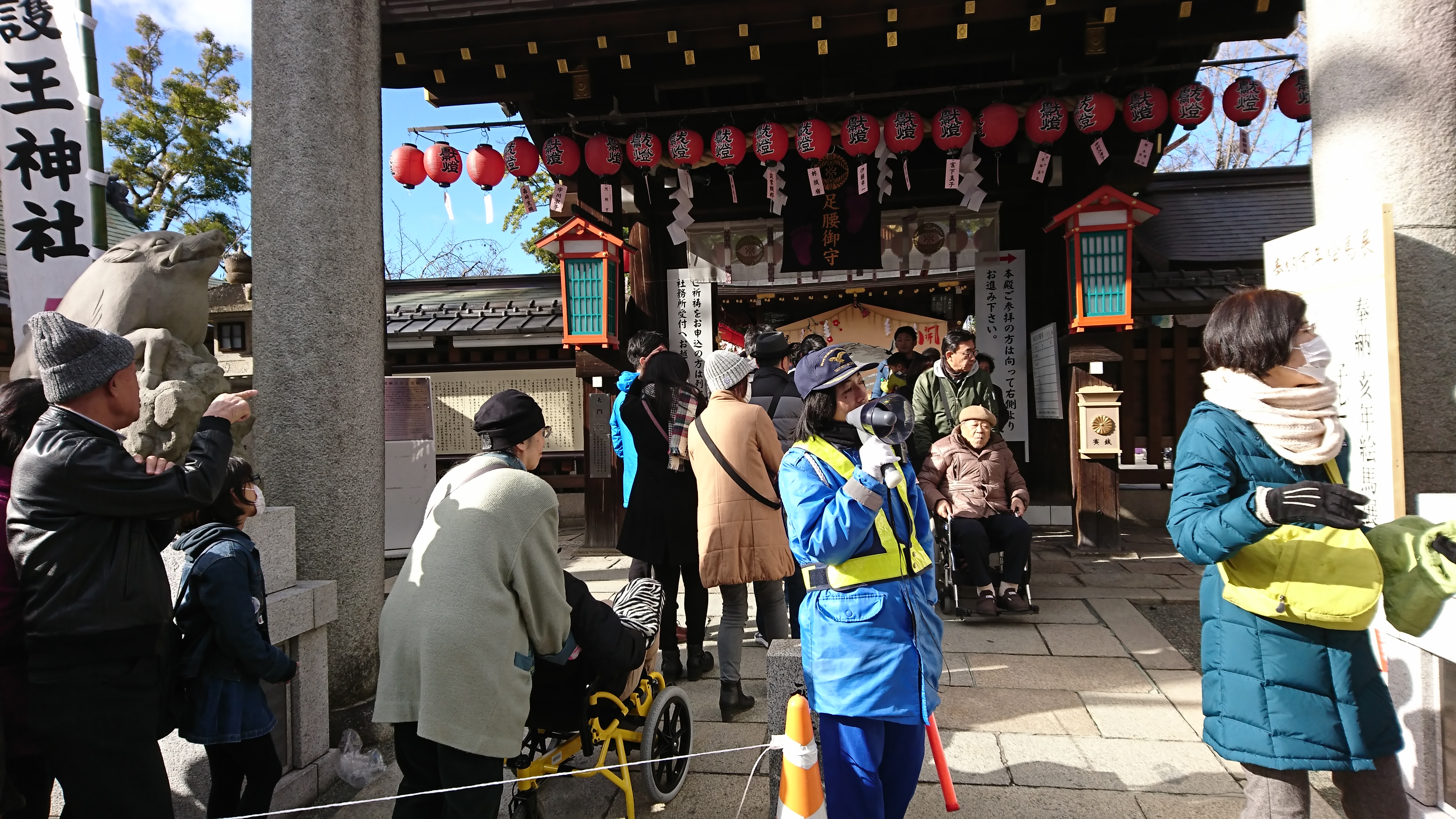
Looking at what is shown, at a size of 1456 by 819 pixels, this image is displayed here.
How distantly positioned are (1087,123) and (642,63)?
14.5ft

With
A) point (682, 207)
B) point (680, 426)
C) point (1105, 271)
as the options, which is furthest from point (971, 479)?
point (682, 207)

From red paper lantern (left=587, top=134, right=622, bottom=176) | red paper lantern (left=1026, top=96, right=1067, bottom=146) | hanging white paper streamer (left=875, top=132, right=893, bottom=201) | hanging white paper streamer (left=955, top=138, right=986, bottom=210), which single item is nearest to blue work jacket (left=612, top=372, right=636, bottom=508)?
red paper lantern (left=587, top=134, right=622, bottom=176)

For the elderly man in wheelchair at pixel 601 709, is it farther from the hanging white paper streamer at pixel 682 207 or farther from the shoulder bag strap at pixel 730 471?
the hanging white paper streamer at pixel 682 207

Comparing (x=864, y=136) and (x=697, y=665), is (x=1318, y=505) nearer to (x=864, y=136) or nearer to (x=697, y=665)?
(x=697, y=665)

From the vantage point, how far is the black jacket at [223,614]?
8.26 ft

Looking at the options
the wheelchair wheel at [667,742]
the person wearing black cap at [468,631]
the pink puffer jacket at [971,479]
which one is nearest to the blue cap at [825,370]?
the person wearing black cap at [468,631]

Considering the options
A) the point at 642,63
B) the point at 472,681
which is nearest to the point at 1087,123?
the point at 642,63

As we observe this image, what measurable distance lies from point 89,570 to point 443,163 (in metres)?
6.64

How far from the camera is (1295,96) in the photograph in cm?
673

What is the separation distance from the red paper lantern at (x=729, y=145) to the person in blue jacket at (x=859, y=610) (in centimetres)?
552

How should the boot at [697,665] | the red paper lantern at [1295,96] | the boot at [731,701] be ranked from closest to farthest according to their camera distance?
1. the boot at [731,701]
2. the boot at [697,665]
3. the red paper lantern at [1295,96]

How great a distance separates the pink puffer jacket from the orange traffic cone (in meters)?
3.77

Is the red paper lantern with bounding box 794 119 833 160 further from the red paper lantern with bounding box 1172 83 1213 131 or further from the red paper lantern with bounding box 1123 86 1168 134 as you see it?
the red paper lantern with bounding box 1172 83 1213 131

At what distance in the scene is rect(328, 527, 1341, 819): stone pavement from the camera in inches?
125
